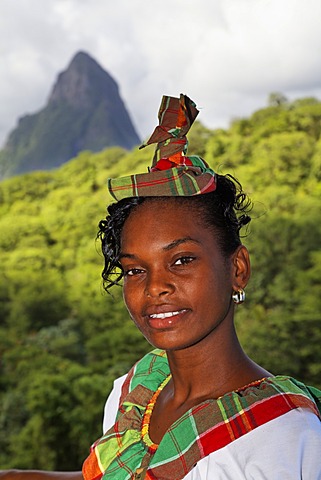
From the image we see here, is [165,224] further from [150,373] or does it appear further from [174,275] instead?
[150,373]

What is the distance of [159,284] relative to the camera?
0.57 meters

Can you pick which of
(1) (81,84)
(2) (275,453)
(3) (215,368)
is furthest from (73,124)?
(2) (275,453)

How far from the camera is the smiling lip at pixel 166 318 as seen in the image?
57 cm

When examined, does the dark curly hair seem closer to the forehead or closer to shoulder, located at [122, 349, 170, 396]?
the forehead

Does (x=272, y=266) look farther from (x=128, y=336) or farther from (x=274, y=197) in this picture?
(x=128, y=336)


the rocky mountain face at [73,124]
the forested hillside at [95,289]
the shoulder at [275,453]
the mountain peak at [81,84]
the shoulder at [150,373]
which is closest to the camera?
the shoulder at [275,453]

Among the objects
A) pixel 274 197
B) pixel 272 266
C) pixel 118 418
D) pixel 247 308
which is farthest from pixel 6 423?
pixel 118 418

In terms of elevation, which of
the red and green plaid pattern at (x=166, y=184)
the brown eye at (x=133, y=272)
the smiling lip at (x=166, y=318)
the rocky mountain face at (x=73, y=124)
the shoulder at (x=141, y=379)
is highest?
the rocky mountain face at (x=73, y=124)

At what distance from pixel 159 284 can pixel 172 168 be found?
0.11 meters

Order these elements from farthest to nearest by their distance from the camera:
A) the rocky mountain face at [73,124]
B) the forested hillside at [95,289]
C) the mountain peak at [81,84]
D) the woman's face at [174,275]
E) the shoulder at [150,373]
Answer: the mountain peak at [81,84], the rocky mountain face at [73,124], the forested hillside at [95,289], the shoulder at [150,373], the woman's face at [174,275]

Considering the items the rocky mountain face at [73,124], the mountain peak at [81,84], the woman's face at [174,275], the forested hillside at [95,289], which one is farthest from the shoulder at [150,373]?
the mountain peak at [81,84]

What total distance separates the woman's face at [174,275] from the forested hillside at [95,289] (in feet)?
17.1

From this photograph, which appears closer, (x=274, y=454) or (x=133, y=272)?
(x=274, y=454)

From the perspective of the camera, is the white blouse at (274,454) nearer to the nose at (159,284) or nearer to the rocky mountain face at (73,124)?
the nose at (159,284)
